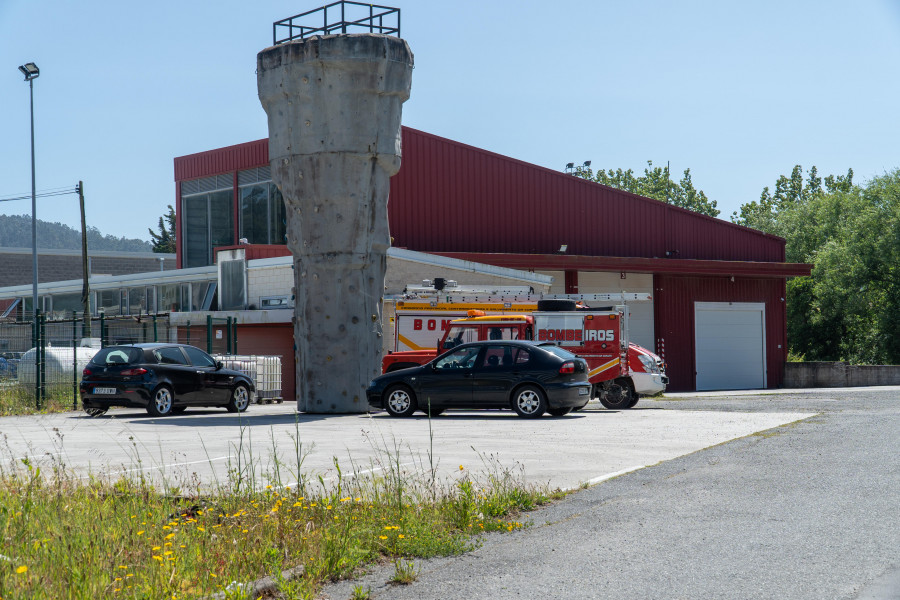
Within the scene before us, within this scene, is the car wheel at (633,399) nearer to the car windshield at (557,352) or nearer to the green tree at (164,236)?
the car windshield at (557,352)

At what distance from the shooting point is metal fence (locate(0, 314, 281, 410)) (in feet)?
71.3

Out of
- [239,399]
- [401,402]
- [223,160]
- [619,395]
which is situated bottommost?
[619,395]

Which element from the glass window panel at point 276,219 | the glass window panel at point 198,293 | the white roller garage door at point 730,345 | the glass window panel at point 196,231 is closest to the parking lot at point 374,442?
the glass window panel at point 198,293

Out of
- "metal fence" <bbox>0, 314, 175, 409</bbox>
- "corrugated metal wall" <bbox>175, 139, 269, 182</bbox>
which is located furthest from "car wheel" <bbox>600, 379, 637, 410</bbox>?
"corrugated metal wall" <bbox>175, 139, 269, 182</bbox>

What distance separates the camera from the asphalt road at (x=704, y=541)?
5703 millimetres

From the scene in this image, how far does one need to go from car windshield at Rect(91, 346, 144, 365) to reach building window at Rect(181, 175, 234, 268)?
63.6ft

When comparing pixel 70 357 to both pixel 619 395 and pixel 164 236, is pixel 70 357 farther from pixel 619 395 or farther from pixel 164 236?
pixel 164 236

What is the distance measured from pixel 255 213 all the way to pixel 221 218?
8.20 feet

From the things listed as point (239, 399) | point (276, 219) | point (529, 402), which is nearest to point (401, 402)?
point (529, 402)

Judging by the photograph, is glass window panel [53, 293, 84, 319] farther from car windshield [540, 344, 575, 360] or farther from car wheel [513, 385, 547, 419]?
car wheel [513, 385, 547, 419]

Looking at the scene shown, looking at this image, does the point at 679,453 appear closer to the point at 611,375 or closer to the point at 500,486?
the point at 500,486

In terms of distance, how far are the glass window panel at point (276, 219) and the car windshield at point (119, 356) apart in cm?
1671

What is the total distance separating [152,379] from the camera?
19.6m

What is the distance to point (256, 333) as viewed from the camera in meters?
29.3
